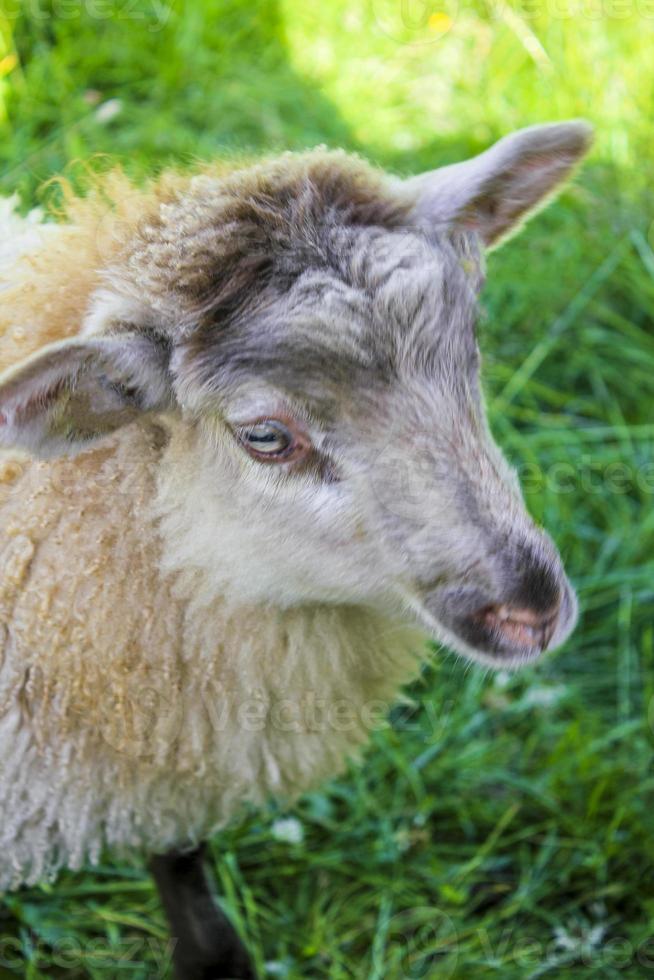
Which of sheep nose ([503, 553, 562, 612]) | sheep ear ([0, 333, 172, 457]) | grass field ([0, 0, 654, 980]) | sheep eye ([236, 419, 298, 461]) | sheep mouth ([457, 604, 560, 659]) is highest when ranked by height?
sheep ear ([0, 333, 172, 457])

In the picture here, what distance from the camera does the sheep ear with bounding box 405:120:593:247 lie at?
2.25 meters

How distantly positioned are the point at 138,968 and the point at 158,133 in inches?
116

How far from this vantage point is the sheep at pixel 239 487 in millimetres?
1993

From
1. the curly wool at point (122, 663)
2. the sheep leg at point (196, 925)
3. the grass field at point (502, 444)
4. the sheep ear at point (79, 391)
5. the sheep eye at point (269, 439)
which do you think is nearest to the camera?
the sheep ear at point (79, 391)

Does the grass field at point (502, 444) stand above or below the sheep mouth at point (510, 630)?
below

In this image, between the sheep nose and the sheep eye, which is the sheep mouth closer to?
the sheep nose

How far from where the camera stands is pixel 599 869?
3.30 m

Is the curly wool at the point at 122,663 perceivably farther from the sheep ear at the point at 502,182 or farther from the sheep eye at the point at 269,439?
the sheep ear at the point at 502,182

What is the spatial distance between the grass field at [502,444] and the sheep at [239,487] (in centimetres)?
74

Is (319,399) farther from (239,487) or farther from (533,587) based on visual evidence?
(533,587)

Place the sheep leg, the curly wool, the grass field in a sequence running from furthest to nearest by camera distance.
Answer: the grass field < the sheep leg < the curly wool

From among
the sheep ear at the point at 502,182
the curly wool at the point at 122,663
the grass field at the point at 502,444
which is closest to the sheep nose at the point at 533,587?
Answer: the curly wool at the point at 122,663

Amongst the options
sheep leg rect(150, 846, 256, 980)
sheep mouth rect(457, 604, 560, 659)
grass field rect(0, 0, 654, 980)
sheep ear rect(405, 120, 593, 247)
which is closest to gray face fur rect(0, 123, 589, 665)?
sheep mouth rect(457, 604, 560, 659)

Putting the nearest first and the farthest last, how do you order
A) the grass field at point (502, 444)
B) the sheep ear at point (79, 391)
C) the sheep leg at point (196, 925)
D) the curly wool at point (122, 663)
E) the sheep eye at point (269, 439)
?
the sheep ear at point (79, 391), the sheep eye at point (269, 439), the curly wool at point (122, 663), the sheep leg at point (196, 925), the grass field at point (502, 444)
